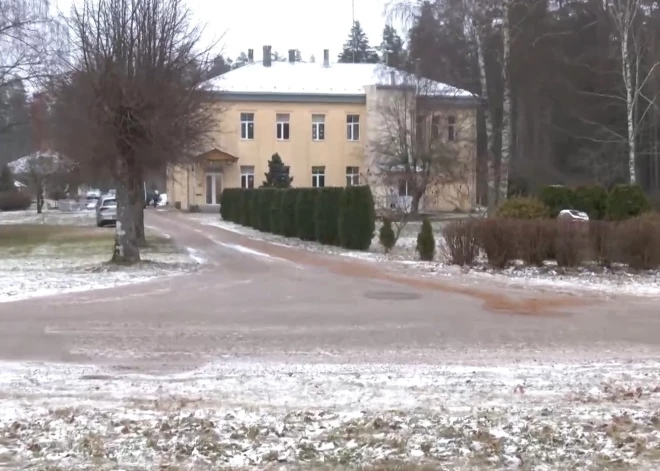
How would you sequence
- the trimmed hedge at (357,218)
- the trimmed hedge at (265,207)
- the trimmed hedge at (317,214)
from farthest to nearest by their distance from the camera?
the trimmed hedge at (265,207) → the trimmed hedge at (317,214) → the trimmed hedge at (357,218)

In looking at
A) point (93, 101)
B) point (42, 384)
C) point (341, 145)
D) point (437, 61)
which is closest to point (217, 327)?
point (42, 384)

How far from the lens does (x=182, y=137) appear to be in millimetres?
20719

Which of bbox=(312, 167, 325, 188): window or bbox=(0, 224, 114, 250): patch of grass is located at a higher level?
bbox=(312, 167, 325, 188): window

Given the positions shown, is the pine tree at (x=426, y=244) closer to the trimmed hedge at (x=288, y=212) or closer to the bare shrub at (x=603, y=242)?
the bare shrub at (x=603, y=242)

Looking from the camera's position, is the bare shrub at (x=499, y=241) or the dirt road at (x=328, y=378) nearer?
the dirt road at (x=328, y=378)

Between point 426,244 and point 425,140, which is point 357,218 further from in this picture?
point 425,140

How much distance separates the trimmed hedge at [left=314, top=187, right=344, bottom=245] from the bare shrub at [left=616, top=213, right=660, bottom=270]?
1023 cm

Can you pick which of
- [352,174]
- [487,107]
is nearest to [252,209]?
[487,107]

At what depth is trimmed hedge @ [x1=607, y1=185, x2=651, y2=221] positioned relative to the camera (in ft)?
93.6

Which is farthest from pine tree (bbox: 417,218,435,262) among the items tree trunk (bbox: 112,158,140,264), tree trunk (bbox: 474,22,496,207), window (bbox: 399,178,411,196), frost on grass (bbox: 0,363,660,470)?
window (bbox: 399,178,411,196)

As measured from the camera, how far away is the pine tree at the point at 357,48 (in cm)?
10456

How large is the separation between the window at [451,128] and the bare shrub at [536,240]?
Result: 107 ft

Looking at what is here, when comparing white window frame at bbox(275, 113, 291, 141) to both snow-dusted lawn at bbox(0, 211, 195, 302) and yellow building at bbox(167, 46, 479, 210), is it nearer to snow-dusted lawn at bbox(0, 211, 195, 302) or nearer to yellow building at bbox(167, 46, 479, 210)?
yellow building at bbox(167, 46, 479, 210)

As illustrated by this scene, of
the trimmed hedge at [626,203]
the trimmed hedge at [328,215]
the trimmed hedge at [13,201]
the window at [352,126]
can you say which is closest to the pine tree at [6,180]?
the trimmed hedge at [13,201]
